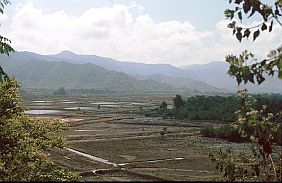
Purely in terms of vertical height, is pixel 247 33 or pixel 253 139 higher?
pixel 247 33

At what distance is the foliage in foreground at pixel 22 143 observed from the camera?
34.4 ft

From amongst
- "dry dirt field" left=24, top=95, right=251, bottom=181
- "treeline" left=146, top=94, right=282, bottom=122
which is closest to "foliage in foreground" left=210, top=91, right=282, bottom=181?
"dry dirt field" left=24, top=95, right=251, bottom=181

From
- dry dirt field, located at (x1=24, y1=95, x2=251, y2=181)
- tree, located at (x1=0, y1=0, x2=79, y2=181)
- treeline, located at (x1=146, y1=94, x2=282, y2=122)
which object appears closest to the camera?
tree, located at (x1=0, y1=0, x2=79, y2=181)

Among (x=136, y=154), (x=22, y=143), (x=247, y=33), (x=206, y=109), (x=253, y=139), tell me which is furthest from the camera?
(x=206, y=109)

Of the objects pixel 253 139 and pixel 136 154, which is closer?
pixel 253 139

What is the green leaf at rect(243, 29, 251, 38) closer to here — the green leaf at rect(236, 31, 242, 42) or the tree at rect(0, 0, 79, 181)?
the green leaf at rect(236, 31, 242, 42)

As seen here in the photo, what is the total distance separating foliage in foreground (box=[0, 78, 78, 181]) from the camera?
10.5m

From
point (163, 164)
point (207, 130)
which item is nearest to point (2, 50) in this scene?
point (163, 164)

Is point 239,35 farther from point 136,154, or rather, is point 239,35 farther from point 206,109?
point 206,109

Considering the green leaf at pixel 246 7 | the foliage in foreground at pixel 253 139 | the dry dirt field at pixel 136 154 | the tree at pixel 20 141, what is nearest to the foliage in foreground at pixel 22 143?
the tree at pixel 20 141

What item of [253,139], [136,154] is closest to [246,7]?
[253,139]

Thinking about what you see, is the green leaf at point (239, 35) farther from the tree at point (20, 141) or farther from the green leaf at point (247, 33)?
the tree at point (20, 141)

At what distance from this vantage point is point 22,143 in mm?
11211

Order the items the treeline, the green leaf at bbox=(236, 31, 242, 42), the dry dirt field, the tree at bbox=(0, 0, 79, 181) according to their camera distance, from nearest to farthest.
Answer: the green leaf at bbox=(236, 31, 242, 42) < the tree at bbox=(0, 0, 79, 181) < the dry dirt field < the treeline
